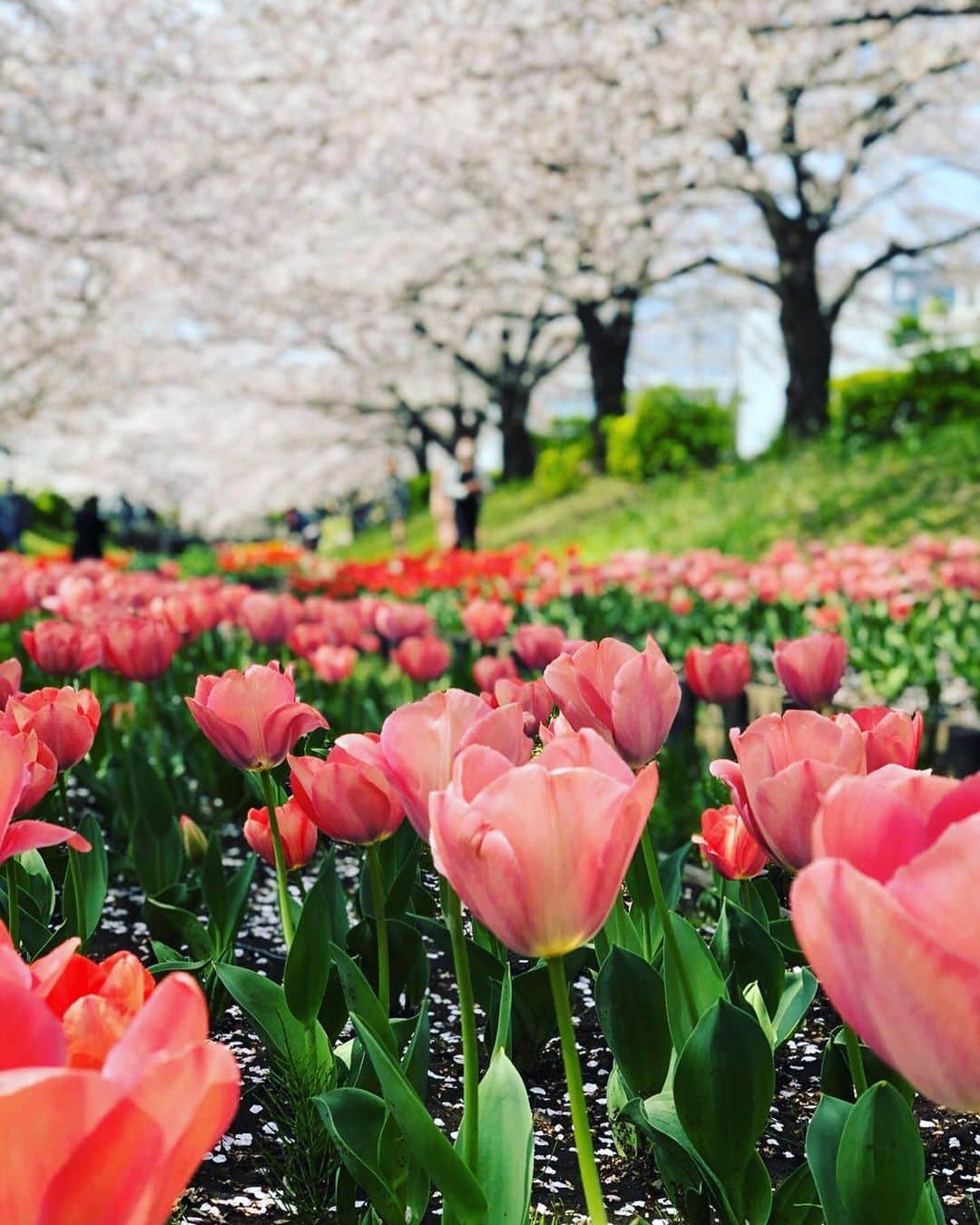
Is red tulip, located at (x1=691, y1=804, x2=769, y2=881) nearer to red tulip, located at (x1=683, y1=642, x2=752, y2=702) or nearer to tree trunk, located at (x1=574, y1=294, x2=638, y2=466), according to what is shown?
red tulip, located at (x1=683, y1=642, x2=752, y2=702)

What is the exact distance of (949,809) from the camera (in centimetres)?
75

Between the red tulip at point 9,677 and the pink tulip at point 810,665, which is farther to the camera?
the pink tulip at point 810,665

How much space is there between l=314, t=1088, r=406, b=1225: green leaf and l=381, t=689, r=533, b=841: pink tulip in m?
0.31

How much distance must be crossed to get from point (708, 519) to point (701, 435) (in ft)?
17.4

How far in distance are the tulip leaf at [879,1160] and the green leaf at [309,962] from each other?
2.17 ft

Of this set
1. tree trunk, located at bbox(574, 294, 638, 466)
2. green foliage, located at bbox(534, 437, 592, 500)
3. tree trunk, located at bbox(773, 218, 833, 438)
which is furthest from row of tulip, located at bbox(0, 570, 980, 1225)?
tree trunk, located at bbox(574, 294, 638, 466)

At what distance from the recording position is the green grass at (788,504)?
41.8ft

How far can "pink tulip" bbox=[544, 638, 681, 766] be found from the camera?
134cm

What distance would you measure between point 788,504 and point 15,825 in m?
13.9

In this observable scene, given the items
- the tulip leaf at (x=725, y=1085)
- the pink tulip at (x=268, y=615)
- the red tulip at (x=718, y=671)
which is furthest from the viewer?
the pink tulip at (x=268, y=615)

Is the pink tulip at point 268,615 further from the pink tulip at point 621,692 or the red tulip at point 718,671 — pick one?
the pink tulip at point 621,692

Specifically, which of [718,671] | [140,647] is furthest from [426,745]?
[140,647]

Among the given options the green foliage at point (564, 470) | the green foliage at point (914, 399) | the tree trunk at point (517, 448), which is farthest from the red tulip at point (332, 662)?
the tree trunk at point (517, 448)

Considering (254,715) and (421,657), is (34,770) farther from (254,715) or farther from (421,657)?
(421,657)
